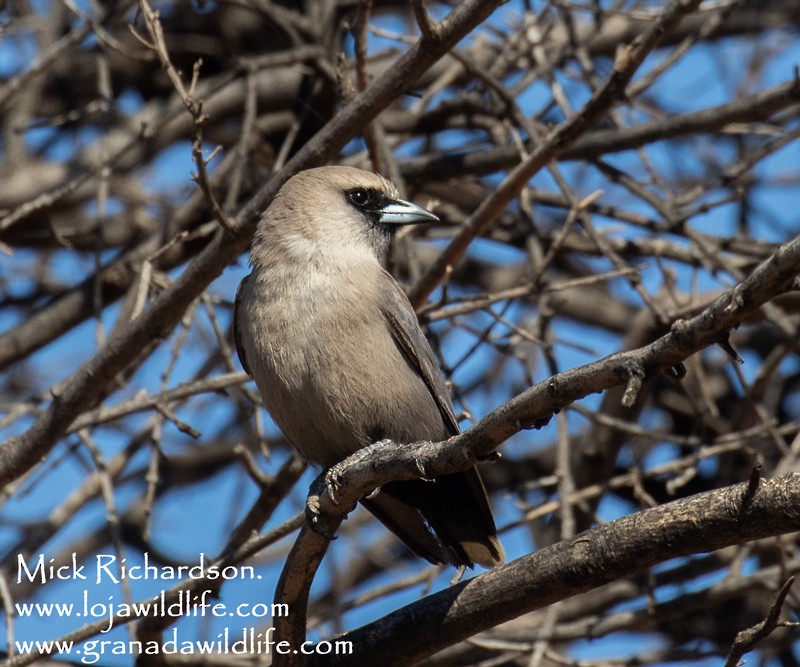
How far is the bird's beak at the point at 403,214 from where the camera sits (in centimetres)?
530

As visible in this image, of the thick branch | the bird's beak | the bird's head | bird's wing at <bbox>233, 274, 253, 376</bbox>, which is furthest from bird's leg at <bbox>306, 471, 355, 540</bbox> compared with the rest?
the bird's beak

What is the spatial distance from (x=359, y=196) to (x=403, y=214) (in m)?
0.24

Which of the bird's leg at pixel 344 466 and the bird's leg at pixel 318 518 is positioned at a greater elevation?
the bird's leg at pixel 344 466

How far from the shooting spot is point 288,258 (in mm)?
4891

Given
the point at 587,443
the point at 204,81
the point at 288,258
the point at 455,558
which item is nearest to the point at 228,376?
the point at 288,258

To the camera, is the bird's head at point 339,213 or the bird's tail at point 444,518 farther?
the bird's head at point 339,213

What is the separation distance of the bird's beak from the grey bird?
13.1 inches

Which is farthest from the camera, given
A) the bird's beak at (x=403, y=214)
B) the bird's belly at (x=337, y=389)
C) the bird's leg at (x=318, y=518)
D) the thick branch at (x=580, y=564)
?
the bird's beak at (x=403, y=214)

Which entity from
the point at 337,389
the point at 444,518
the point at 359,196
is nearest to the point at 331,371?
the point at 337,389

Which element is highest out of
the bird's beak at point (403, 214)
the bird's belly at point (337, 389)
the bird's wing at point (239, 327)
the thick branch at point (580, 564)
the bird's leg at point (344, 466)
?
the bird's beak at point (403, 214)

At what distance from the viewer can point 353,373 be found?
4.51m

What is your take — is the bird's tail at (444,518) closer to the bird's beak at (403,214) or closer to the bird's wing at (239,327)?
the bird's wing at (239,327)

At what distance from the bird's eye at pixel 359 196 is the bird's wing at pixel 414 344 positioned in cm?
61

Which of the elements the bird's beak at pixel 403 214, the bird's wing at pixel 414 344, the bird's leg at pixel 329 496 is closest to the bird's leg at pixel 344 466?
the bird's leg at pixel 329 496
